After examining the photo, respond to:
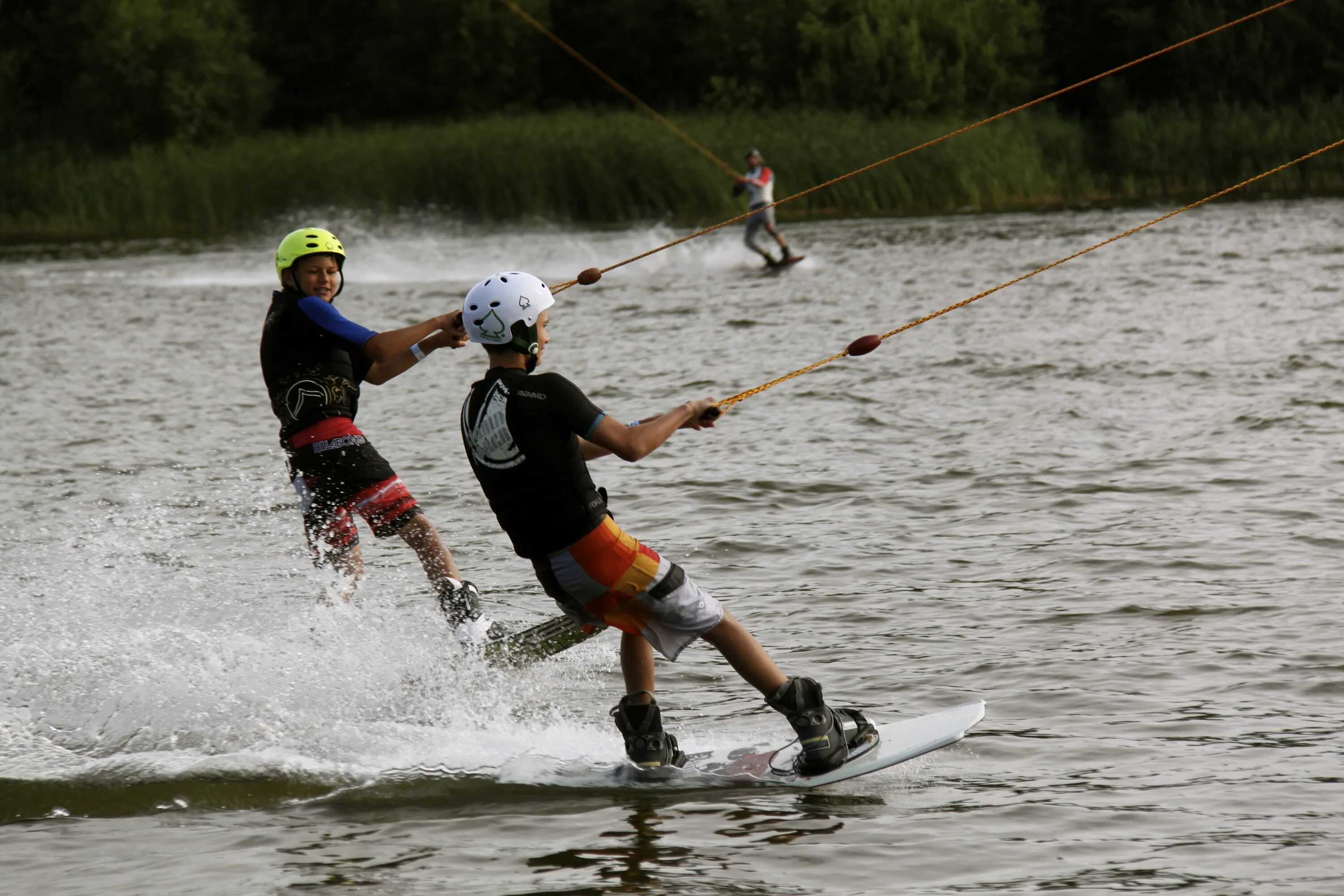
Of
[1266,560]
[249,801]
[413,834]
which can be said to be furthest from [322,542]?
[1266,560]

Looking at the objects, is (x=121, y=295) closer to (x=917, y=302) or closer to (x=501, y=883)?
(x=917, y=302)

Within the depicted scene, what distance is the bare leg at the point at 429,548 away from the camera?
267 inches

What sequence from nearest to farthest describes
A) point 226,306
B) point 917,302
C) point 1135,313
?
point 1135,313 < point 917,302 < point 226,306

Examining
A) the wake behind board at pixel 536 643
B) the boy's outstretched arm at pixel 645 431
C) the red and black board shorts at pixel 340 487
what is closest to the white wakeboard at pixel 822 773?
the wake behind board at pixel 536 643

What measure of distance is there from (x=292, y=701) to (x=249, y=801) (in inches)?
33.5

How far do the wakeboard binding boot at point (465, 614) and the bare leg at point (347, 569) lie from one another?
415 mm

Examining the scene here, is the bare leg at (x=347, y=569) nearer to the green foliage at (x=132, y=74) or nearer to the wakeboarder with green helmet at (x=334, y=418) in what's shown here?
the wakeboarder with green helmet at (x=334, y=418)

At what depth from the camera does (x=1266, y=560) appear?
312 inches

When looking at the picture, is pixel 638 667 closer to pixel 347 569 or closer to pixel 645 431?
pixel 645 431

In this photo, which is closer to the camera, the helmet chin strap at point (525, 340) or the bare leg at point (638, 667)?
the helmet chin strap at point (525, 340)

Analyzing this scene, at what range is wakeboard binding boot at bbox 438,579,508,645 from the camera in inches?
258

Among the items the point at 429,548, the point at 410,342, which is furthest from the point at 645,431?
the point at 429,548

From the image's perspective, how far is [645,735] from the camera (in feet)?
18.0

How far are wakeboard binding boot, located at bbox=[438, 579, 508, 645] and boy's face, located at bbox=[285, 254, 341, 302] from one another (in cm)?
125
